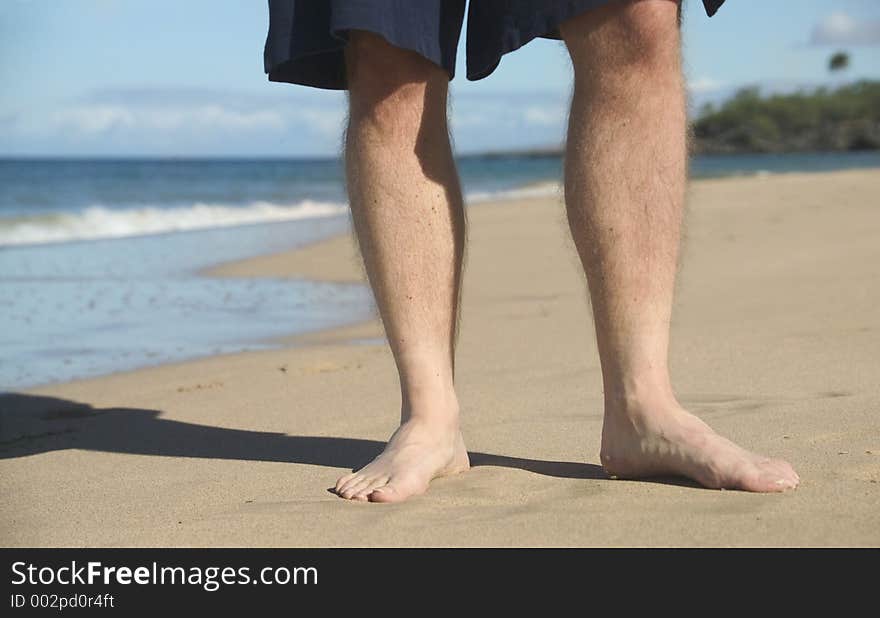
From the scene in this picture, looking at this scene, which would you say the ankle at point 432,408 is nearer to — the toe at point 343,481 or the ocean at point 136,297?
the toe at point 343,481

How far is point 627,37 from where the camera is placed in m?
1.77

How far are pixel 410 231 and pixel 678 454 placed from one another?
589 mm

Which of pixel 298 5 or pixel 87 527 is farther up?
pixel 298 5

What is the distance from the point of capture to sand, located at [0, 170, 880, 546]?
1.64 meters

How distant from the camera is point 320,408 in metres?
2.89

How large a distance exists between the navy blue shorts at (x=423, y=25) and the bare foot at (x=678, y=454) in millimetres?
639

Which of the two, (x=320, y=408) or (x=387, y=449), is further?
(x=320, y=408)

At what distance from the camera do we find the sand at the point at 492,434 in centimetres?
164

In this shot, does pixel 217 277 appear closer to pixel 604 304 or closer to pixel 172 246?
pixel 172 246

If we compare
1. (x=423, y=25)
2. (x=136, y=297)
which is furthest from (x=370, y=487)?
(x=136, y=297)

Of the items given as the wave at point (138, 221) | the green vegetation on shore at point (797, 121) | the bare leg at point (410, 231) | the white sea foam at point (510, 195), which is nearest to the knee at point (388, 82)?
the bare leg at point (410, 231)

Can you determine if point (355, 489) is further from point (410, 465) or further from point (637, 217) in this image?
point (637, 217)

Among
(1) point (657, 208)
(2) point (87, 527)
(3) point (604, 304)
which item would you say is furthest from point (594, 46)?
(2) point (87, 527)
